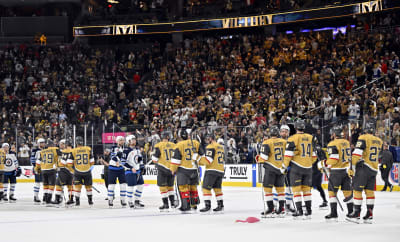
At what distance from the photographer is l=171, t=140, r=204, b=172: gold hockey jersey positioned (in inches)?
545

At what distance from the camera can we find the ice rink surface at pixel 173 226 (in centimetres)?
1003

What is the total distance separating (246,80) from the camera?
2958 cm

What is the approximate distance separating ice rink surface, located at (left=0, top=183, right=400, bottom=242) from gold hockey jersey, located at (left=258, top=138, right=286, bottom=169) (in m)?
1.18

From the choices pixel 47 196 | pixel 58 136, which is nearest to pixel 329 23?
pixel 58 136

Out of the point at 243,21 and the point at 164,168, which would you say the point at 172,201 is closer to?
the point at 164,168

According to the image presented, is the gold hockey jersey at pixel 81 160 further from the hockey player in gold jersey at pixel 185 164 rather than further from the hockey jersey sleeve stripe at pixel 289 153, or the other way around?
the hockey jersey sleeve stripe at pixel 289 153

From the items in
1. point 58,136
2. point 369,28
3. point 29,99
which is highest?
point 369,28

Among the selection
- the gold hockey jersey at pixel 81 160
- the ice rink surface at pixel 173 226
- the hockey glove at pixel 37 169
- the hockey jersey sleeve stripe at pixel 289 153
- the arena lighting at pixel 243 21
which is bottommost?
the ice rink surface at pixel 173 226

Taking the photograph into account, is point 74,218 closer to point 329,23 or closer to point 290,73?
point 290,73

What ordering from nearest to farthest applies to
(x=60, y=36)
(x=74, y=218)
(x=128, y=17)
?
1. (x=74, y=218)
2. (x=128, y=17)
3. (x=60, y=36)

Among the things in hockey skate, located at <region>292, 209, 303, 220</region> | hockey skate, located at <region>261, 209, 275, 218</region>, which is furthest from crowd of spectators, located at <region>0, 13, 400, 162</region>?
hockey skate, located at <region>292, 209, 303, 220</region>

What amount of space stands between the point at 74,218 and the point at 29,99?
2171 centimetres

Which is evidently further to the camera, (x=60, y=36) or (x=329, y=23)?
(x=60, y=36)

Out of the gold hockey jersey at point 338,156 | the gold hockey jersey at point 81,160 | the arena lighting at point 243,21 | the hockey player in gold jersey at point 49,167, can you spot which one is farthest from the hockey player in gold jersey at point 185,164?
the arena lighting at point 243,21
